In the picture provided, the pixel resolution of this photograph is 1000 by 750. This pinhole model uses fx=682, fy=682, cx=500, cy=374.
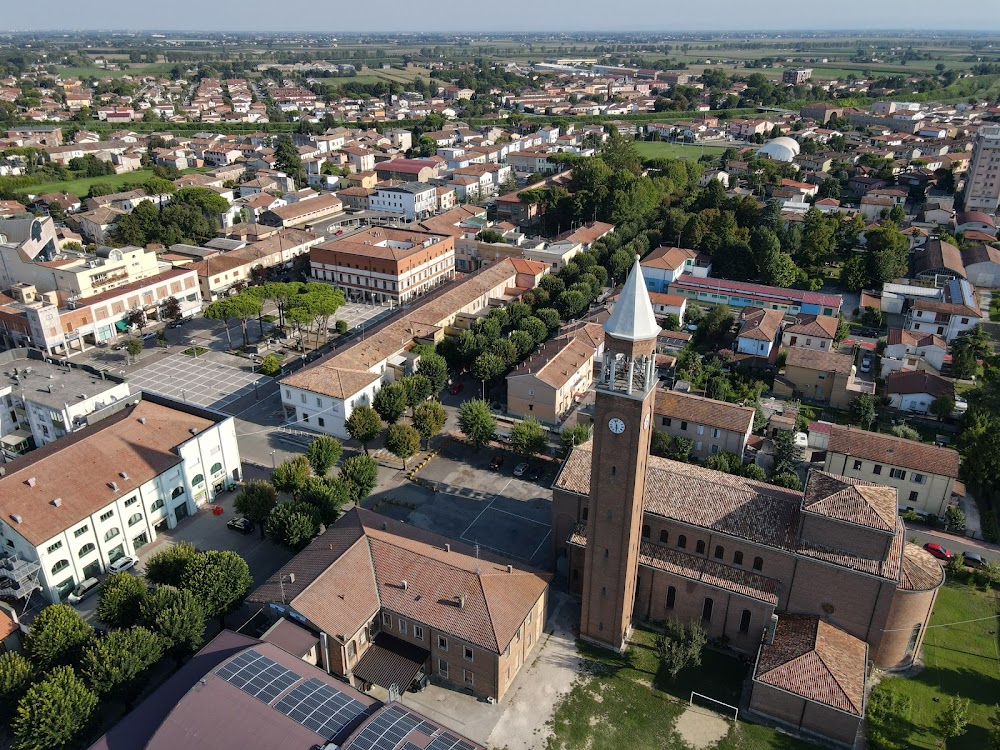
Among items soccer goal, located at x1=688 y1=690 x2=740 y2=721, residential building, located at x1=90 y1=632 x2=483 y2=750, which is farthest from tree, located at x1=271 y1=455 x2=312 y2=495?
soccer goal, located at x1=688 y1=690 x2=740 y2=721

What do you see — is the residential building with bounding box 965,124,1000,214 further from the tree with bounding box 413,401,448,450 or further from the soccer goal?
the soccer goal

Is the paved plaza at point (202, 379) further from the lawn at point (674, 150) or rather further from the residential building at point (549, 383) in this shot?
the lawn at point (674, 150)

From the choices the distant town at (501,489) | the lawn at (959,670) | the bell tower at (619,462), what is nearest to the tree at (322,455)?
the distant town at (501,489)

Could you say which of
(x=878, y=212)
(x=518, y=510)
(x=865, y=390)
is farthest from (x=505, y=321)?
(x=878, y=212)

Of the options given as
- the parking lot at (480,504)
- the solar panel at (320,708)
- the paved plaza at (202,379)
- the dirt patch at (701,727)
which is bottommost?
the dirt patch at (701,727)

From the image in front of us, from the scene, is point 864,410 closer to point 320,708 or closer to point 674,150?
point 320,708

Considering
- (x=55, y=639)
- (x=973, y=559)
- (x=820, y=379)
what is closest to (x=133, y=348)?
(x=55, y=639)

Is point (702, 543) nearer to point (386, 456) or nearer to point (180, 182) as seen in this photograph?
point (386, 456)
